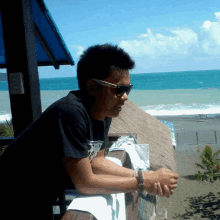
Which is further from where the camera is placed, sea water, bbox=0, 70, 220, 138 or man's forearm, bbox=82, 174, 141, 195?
sea water, bbox=0, 70, 220, 138

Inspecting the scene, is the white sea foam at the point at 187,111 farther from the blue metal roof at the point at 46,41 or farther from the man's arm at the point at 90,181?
the man's arm at the point at 90,181

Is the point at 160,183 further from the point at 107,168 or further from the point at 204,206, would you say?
the point at 204,206

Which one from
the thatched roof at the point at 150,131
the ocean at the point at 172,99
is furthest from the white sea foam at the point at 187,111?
the thatched roof at the point at 150,131

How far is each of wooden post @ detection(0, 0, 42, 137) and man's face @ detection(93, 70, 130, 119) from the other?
1.27 metres

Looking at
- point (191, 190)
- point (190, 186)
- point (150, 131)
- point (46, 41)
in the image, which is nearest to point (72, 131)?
point (46, 41)

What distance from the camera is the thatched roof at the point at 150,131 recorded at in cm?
543

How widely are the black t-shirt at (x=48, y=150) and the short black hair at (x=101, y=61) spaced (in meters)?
0.13

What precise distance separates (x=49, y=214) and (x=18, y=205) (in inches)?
6.2

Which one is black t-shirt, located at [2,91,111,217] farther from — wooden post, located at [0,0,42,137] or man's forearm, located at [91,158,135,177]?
wooden post, located at [0,0,42,137]

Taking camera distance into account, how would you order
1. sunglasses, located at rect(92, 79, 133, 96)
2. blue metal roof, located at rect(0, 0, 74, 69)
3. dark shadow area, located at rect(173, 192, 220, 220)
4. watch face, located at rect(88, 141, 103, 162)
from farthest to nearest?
dark shadow area, located at rect(173, 192, 220, 220) < blue metal roof, located at rect(0, 0, 74, 69) < watch face, located at rect(88, 141, 103, 162) < sunglasses, located at rect(92, 79, 133, 96)

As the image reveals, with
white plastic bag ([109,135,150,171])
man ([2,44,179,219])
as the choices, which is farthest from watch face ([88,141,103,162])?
white plastic bag ([109,135,150,171])

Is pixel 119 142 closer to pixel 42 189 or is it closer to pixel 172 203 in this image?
pixel 42 189

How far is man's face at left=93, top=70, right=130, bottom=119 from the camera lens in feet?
4.15

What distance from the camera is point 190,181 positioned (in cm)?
1141
